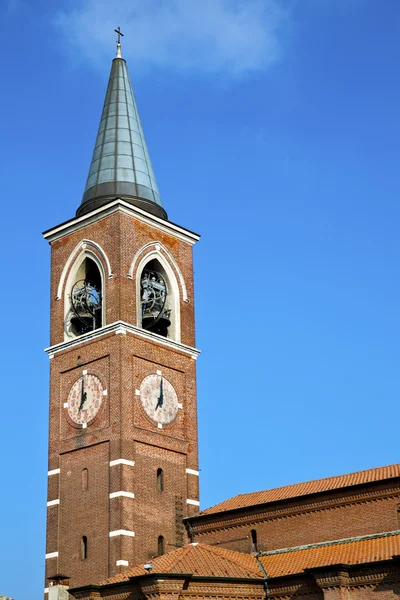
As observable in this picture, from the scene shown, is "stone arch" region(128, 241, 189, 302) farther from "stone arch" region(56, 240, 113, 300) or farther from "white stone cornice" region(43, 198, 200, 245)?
"stone arch" region(56, 240, 113, 300)

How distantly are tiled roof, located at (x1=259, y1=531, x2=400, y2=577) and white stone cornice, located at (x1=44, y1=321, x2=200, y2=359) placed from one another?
9.37 metres

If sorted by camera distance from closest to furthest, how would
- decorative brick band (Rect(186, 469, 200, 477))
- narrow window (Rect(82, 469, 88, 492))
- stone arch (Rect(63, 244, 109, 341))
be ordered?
narrow window (Rect(82, 469, 88, 492)) < decorative brick band (Rect(186, 469, 200, 477)) < stone arch (Rect(63, 244, 109, 341))

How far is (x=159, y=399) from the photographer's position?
37500 mm

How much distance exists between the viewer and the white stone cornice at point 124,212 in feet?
127

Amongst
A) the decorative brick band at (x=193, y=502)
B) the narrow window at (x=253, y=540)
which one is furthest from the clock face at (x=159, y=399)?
the narrow window at (x=253, y=540)

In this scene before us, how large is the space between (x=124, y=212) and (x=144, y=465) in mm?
9580

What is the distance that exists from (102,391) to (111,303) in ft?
10.8

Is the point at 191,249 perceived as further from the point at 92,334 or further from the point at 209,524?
→ the point at 209,524

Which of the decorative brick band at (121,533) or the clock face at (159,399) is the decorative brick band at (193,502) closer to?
the clock face at (159,399)

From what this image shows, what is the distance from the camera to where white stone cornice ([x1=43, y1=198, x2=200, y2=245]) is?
1522 inches

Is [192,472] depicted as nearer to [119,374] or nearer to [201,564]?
[119,374]

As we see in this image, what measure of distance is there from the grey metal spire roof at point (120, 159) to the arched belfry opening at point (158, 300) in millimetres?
2456

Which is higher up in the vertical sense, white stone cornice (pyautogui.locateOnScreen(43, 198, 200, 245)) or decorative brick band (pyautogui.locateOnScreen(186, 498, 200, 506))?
white stone cornice (pyautogui.locateOnScreen(43, 198, 200, 245))

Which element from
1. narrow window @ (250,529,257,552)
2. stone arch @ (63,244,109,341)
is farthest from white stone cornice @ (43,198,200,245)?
narrow window @ (250,529,257,552)
